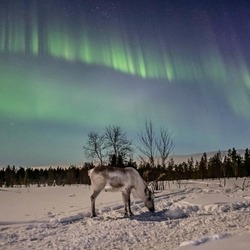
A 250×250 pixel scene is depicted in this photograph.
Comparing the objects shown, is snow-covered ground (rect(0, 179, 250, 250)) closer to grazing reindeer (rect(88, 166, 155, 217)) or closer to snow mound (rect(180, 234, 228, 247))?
snow mound (rect(180, 234, 228, 247))

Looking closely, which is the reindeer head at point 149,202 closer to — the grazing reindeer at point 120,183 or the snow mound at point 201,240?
the grazing reindeer at point 120,183

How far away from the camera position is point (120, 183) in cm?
1122

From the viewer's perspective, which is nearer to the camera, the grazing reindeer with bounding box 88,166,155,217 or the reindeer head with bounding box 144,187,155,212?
the grazing reindeer with bounding box 88,166,155,217

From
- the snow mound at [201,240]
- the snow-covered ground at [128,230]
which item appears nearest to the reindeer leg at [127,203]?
the snow-covered ground at [128,230]

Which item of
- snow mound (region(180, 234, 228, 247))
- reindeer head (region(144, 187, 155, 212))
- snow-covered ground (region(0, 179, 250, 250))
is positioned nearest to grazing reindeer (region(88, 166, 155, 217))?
reindeer head (region(144, 187, 155, 212))

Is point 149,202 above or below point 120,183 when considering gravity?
below

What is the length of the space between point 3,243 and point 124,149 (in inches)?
1250

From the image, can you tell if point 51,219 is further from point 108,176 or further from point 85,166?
point 85,166

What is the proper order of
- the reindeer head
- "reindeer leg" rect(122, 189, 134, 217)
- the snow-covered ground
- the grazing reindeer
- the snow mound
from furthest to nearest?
the reindeer head < the grazing reindeer < "reindeer leg" rect(122, 189, 134, 217) < the snow-covered ground < the snow mound

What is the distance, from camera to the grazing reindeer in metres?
11.0

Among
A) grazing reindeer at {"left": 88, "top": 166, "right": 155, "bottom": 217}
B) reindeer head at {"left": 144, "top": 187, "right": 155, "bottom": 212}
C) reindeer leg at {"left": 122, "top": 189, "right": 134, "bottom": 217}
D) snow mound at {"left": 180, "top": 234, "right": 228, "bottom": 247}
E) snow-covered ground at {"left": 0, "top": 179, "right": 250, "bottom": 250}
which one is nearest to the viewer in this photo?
snow mound at {"left": 180, "top": 234, "right": 228, "bottom": 247}

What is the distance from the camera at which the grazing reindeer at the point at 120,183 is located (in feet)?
36.1

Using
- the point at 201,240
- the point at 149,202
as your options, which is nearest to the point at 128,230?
the point at 201,240

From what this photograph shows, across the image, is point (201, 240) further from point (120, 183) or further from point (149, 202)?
point (149, 202)
